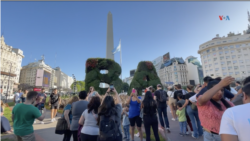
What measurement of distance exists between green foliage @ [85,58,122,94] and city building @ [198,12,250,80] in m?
47.7

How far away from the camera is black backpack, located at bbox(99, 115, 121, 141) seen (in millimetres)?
2210

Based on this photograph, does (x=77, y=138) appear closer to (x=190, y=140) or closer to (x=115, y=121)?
(x=115, y=121)

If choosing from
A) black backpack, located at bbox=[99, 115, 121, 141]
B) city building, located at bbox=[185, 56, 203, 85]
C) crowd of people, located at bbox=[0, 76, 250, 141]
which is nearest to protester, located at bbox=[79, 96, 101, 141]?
crowd of people, located at bbox=[0, 76, 250, 141]

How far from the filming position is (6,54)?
51.5 metres

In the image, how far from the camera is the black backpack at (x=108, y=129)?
2210 mm

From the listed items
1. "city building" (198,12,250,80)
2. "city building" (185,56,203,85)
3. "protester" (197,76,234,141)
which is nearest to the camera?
"protester" (197,76,234,141)

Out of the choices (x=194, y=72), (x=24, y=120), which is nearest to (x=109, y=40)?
(x=24, y=120)

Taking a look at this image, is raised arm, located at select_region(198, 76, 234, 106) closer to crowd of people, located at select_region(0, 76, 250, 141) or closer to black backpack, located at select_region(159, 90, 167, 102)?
crowd of people, located at select_region(0, 76, 250, 141)

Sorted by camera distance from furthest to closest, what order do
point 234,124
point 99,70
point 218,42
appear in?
point 218,42 → point 99,70 → point 234,124

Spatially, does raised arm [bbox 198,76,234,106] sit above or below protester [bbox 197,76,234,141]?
above

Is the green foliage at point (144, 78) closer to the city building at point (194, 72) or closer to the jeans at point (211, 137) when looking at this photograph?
the jeans at point (211, 137)

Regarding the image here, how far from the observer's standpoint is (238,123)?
3.55 feet

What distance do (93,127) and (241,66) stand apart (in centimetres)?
6260

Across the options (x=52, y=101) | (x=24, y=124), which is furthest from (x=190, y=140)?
(x=52, y=101)
